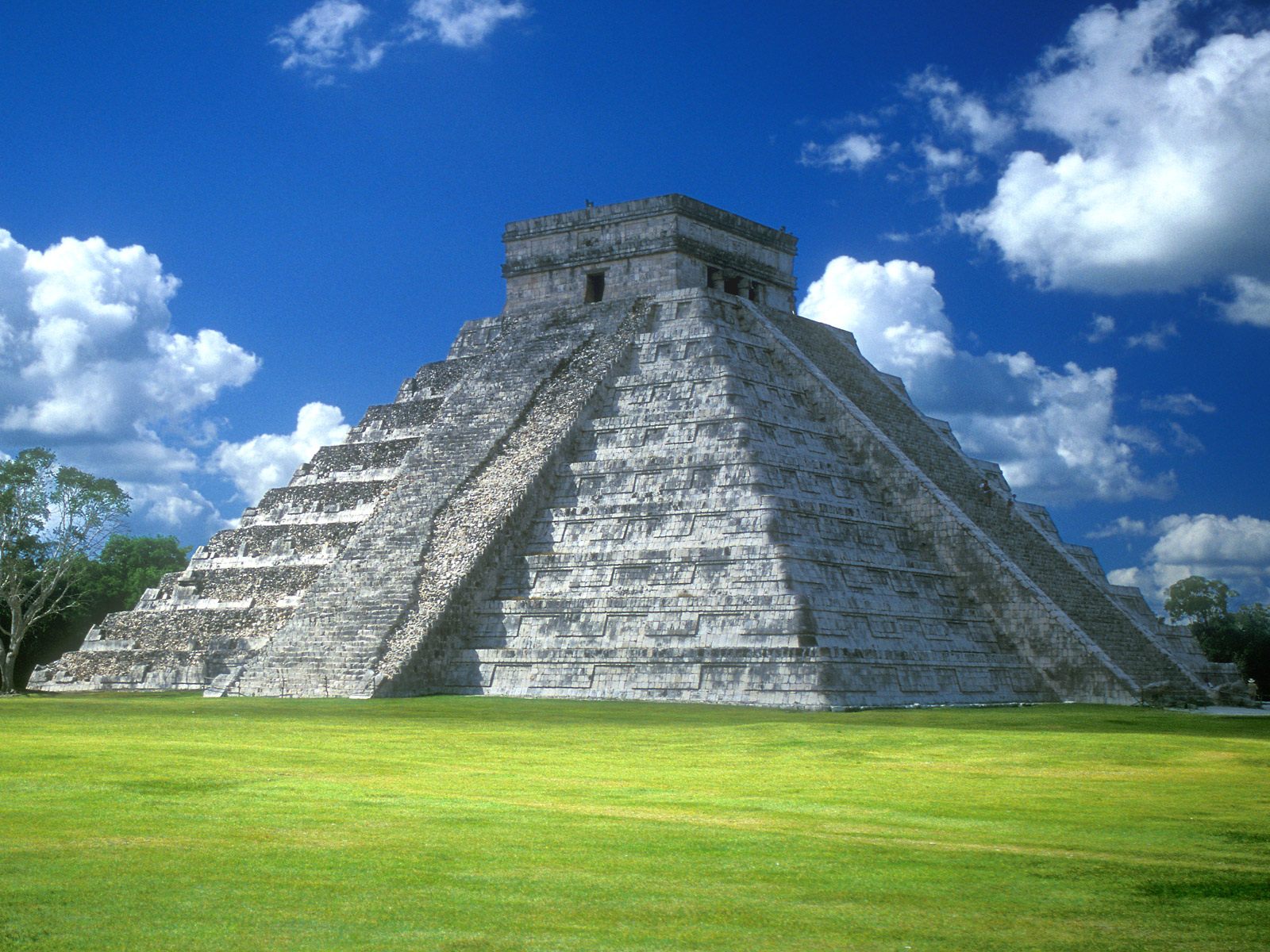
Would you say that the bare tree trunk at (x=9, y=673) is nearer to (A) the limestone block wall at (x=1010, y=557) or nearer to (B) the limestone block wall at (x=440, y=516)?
(B) the limestone block wall at (x=440, y=516)

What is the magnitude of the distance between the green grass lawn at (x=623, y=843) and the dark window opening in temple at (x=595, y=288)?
17.8m

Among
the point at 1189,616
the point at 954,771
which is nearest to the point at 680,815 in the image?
the point at 954,771

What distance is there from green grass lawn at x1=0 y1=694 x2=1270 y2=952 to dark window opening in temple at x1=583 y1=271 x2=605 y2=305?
17834mm

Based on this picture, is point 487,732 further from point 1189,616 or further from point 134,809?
point 1189,616

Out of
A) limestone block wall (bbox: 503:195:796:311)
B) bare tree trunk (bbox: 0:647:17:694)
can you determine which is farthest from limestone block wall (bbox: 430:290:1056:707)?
bare tree trunk (bbox: 0:647:17:694)

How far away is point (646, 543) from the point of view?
23.2 m

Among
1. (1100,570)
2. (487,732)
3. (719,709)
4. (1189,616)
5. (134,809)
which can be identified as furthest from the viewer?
(1189,616)

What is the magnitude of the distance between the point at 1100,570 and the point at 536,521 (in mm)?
14527

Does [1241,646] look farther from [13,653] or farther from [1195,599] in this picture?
[13,653]

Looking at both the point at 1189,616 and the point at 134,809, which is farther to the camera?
the point at 1189,616

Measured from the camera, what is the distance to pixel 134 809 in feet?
28.0

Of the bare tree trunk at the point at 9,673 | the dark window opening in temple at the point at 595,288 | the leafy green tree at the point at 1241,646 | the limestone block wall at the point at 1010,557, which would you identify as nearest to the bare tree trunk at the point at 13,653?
the bare tree trunk at the point at 9,673

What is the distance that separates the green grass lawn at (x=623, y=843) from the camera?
5824mm

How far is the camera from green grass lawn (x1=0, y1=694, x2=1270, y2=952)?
229 inches
